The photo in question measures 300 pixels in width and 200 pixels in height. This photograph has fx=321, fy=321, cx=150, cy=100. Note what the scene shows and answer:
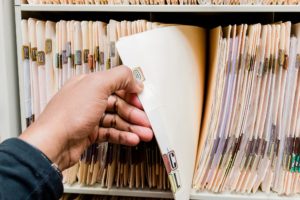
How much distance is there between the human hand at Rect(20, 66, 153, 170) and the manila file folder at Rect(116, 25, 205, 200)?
40 millimetres

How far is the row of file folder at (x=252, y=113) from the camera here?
Answer: 2.58ft

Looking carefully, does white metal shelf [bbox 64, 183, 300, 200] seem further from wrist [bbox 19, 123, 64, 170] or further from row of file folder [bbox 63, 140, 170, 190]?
wrist [bbox 19, 123, 64, 170]

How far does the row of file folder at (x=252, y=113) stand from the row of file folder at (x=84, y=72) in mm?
149

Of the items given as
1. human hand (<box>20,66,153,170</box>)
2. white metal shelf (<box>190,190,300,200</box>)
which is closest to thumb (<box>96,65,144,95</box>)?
human hand (<box>20,66,153,170</box>)

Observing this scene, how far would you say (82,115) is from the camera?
0.67 m

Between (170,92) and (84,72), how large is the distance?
0.24 meters

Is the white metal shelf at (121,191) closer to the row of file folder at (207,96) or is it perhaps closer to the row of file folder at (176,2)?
the row of file folder at (207,96)

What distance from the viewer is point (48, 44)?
84 cm

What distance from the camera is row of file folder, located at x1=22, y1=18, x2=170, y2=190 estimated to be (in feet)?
2.69

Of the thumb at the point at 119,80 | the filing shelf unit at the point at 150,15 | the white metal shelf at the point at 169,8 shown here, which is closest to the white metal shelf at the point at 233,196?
the filing shelf unit at the point at 150,15

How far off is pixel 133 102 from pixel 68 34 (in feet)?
0.83

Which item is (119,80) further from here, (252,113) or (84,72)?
(252,113)

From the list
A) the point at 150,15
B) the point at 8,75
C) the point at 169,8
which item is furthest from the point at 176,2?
the point at 8,75

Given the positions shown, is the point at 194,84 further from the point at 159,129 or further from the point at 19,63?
the point at 19,63
